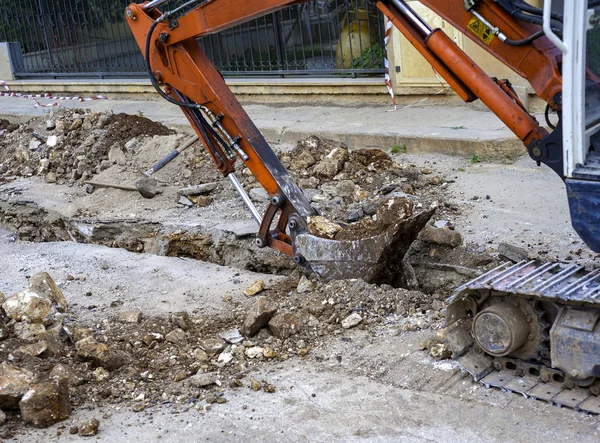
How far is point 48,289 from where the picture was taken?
19.7 ft

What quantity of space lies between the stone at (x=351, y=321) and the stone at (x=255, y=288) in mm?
923

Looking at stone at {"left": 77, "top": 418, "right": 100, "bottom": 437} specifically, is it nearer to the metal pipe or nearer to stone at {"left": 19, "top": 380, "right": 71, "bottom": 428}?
stone at {"left": 19, "top": 380, "right": 71, "bottom": 428}

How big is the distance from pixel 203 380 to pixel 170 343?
0.63 metres

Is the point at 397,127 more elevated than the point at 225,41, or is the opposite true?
the point at 225,41

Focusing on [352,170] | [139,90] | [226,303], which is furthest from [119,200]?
[139,90]

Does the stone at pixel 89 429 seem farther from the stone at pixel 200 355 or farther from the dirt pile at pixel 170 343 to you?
the stone at pixel 200 355

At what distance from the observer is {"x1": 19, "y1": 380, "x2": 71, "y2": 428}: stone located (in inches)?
176

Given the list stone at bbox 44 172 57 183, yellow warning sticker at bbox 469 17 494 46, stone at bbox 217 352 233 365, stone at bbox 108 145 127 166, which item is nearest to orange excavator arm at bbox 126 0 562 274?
yellow warning sticker at bbox 469 17 494 46

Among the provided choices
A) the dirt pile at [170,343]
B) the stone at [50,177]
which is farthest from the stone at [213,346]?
the stone at [50,177]

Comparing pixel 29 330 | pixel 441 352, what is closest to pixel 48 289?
pixel 29 330

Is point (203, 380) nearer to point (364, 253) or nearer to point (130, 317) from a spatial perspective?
point (130, 317)

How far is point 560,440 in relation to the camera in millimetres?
3969

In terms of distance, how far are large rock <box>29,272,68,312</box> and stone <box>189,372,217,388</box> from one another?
1606mm

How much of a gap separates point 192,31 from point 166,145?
4262 millimetres
